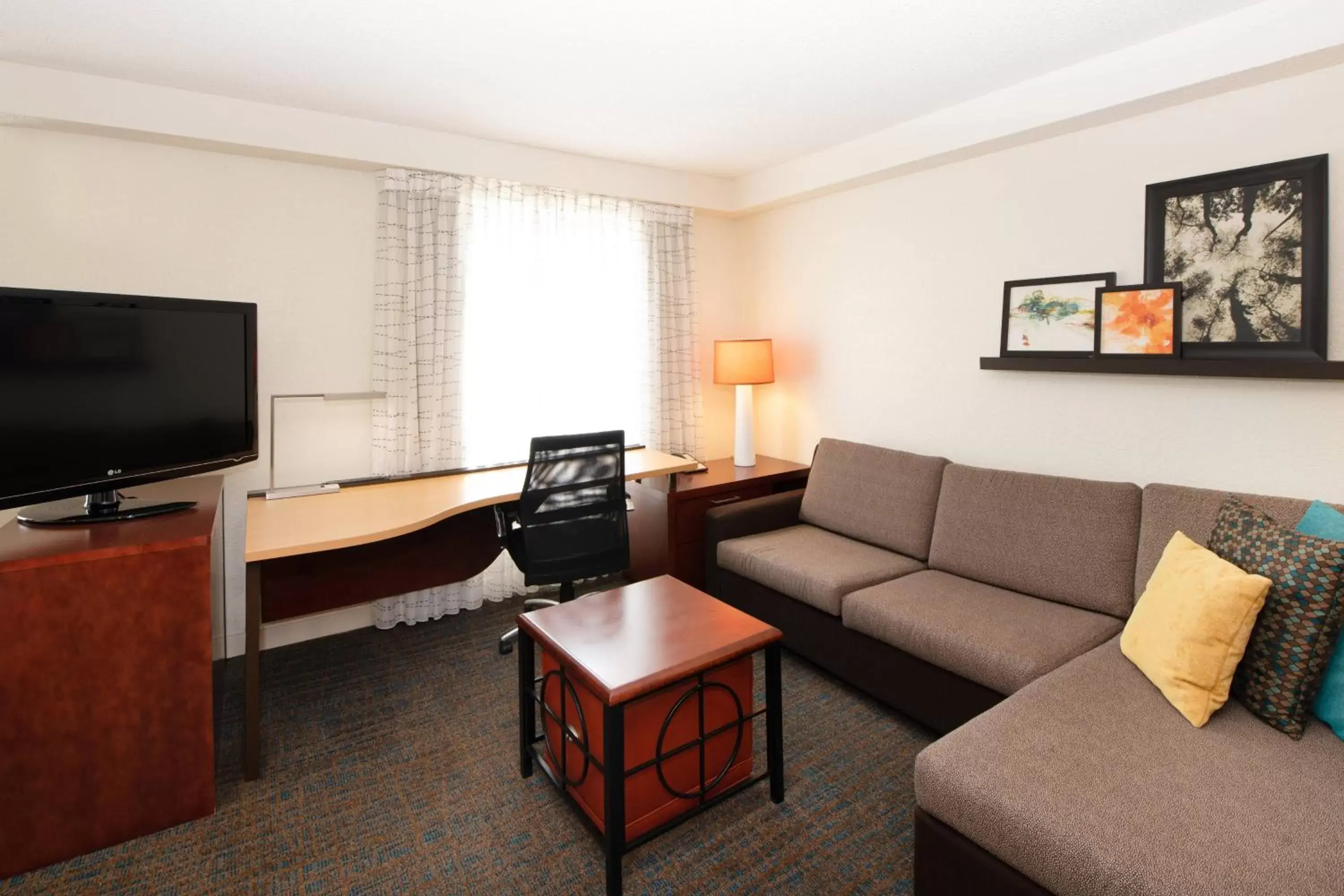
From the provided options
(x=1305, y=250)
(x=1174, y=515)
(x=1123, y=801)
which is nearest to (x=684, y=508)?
(x=1174, y=515)

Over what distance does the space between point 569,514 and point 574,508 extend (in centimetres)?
4

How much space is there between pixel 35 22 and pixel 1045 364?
3.86 metres

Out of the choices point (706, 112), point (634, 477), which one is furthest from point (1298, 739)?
point (706, 112)

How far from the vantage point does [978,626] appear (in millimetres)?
2211

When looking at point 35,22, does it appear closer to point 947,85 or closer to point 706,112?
point 706,112

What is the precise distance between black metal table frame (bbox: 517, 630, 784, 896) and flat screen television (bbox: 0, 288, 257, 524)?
57.5 inches

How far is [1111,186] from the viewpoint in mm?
2580

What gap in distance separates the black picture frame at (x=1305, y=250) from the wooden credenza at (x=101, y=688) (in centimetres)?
346

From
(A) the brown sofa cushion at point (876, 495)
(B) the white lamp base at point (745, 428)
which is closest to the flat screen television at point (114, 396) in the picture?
(B) the white lamp base at point (745, 428)

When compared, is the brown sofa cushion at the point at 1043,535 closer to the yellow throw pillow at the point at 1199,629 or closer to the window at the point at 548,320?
the yellow throw pillow at the point at 1199,629

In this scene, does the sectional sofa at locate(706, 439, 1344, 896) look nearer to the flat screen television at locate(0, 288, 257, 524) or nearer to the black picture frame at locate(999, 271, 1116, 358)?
the black picture frame at locate(999, 271, 1116, 358)

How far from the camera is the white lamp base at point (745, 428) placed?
4.03m

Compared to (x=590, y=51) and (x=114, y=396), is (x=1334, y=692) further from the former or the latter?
(x=114, y=396)

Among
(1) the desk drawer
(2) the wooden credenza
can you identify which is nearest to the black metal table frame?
(2) the wooden credenza
